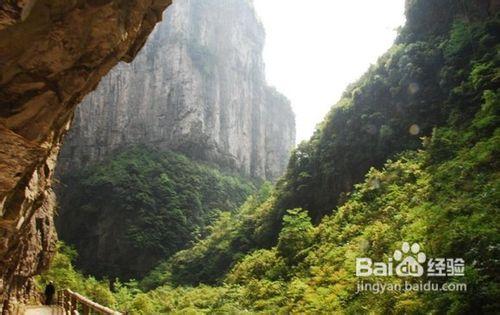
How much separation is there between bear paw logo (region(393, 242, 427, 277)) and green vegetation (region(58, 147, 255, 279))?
33304 millimetres

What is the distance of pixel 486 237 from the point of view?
33.2 ft

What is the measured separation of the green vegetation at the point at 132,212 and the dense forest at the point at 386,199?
7454 mm

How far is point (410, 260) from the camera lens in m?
12.0

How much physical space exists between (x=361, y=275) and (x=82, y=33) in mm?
10259

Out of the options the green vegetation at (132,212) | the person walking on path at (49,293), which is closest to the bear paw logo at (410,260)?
the person walking on path at (49,293)

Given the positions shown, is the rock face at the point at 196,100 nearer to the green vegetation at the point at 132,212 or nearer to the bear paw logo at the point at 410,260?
the green vegetation at the point at 132,212

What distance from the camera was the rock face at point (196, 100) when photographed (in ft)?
182

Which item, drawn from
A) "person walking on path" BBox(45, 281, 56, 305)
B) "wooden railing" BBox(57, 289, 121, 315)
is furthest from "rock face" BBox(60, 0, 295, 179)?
"wooden railing" BBox(57, 289, 121, 315)

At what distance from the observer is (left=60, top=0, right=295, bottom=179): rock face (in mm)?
55531

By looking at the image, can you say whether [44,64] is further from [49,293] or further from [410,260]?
[49,293]

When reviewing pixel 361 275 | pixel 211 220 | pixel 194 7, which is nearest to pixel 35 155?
pixel 361 275

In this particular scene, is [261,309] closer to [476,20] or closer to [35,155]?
[35,155]

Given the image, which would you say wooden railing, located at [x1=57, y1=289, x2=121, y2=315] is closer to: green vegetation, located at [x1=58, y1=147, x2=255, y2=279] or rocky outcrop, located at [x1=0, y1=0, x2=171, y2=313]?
rocky outcrop, located at [x1=0, y1=0, x2=171, y2=313]

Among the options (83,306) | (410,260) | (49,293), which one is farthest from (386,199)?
(49,293)
